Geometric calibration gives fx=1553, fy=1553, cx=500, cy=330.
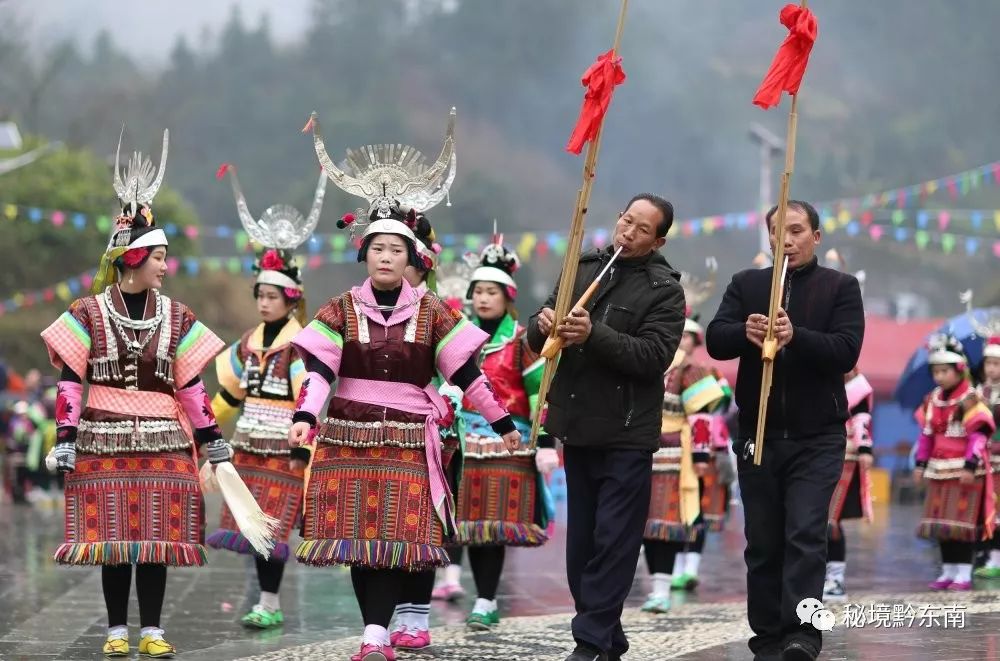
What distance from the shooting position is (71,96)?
6450cm

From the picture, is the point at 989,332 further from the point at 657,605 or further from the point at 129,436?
the point at 129,436

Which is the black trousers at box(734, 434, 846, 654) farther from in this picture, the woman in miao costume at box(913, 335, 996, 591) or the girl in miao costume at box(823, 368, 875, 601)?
the woman in miao costume at box(913, 335, 996, 591)

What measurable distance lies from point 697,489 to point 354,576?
157 inches

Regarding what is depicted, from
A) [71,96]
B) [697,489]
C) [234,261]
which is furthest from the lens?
[71,96]

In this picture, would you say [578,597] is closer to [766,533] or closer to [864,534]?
[766,533]

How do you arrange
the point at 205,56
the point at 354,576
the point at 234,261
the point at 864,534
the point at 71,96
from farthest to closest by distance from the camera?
the point at 205,56
the point at 71,96
the point at 234,261
the point at 864,534
the point at 354,576

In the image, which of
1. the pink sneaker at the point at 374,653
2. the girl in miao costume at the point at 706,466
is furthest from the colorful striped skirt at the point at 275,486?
the girl in miao costume at the point at 706,466

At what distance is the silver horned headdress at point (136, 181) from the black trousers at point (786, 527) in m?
3.24

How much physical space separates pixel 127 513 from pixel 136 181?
168 cm

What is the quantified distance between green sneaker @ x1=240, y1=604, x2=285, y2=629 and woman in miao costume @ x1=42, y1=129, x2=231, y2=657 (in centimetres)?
119

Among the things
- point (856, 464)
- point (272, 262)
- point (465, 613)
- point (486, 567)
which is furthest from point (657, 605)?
point (272, 262)

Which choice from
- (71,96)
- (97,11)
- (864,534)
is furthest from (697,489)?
(97,11)

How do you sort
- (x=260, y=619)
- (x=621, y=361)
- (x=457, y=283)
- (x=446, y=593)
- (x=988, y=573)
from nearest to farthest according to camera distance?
(x=621, y=361) < (x=260, y=619) < (x=446, y=593) < (x=457, y=283) < (x=988, y=573)

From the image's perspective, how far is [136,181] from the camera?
7.82 metres
